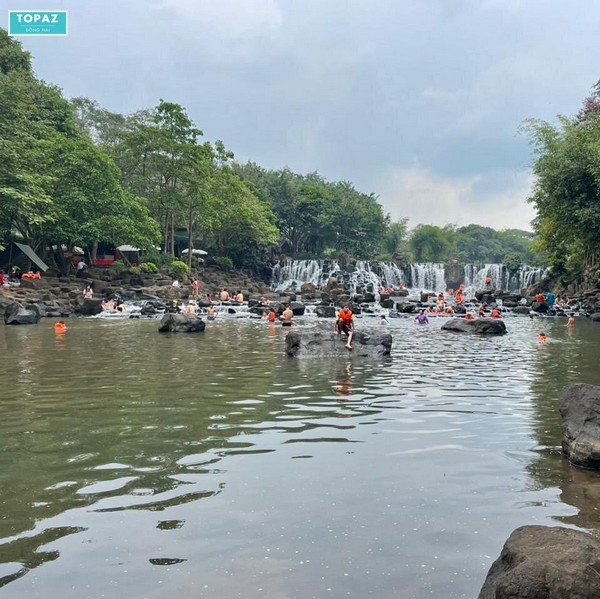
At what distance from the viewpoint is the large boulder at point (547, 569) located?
2.99m

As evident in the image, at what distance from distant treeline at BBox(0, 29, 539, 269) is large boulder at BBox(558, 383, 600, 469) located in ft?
95.8

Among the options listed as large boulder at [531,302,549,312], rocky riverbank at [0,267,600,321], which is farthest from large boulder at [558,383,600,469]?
large boulder at [531,302,549,312]

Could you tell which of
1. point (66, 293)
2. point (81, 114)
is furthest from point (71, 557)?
point (81, 114)

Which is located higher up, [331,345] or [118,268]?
[118,268]

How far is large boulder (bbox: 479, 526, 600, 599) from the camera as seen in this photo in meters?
2.99

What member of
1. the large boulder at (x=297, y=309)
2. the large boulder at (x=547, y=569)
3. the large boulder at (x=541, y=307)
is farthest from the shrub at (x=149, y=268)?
the large boulder at (x=547, y=569)

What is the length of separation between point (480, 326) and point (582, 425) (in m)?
16.8

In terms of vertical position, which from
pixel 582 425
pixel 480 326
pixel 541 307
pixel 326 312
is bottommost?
pixel 582 425

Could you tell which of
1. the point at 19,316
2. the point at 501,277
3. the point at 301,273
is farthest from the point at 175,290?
the point at 501,277

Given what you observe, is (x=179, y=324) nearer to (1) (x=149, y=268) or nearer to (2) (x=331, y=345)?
(2) (x=331, y=345)

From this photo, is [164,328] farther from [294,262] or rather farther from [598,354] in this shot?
[294,262]

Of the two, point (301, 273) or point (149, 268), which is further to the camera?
point (301, 273)

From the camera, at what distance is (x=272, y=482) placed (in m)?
5.43

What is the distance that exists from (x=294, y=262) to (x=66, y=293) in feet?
97.2
